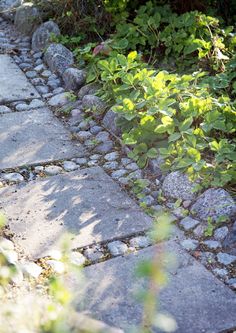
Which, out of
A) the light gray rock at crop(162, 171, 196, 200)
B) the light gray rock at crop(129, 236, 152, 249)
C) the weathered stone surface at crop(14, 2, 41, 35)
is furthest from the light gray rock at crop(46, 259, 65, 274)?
the weathered stone surface at crop(14, 2, 41, 35)

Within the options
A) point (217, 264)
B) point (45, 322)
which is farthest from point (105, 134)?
point (45, 322)

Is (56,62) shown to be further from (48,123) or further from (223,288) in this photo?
(223,288)

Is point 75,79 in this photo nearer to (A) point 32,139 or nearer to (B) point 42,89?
(B) point 42,89

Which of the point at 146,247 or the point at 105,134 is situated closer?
the point at 146,247

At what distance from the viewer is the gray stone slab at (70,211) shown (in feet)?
9.58

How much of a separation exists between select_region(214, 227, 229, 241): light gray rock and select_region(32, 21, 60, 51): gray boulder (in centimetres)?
272

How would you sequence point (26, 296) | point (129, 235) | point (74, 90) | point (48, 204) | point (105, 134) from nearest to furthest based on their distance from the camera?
point (26, 296) → point (129, 235) → point (48, 204) → point (105, 134) → point (74, 90)

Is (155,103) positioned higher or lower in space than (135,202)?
higher

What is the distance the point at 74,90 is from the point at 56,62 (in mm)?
406

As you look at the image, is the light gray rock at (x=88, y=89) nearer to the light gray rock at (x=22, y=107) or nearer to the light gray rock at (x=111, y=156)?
the light gray rock at (x=22, y=107)

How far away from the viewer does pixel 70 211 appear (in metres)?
3.13

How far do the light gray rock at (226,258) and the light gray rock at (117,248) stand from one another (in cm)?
42

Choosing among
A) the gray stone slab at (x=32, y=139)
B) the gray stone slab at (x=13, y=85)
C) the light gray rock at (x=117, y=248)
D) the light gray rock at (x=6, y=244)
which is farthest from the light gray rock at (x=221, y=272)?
the gray stone slab at (x=13, y=85)

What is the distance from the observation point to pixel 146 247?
2.85 m
